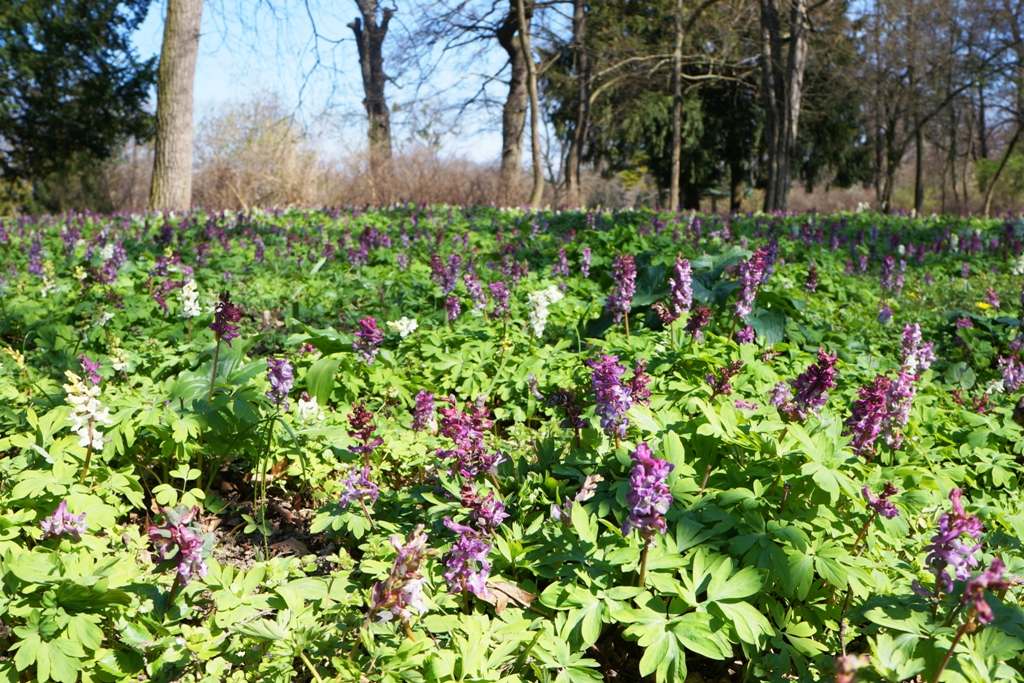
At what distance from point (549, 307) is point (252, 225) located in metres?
6.08

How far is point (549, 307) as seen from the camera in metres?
5.15

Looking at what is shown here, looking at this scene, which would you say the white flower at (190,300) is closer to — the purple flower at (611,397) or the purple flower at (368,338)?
the purple flower at (368,338)

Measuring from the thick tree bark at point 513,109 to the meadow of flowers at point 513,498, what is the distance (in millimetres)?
16702

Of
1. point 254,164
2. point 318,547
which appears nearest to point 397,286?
point 318,547

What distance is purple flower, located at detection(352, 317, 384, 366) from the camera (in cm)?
370

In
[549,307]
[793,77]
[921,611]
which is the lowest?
[921,611]

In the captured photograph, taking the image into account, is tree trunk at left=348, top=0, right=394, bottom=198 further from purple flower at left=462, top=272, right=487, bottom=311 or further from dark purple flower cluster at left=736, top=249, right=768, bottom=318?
dark purple flower cluster at left=736, top=249, right=768, bottom=318

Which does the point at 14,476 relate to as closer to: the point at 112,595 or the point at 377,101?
the point at 112,595

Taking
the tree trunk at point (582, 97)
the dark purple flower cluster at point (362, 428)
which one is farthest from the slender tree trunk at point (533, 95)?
the dark purple flower cluster at point (362, 428)

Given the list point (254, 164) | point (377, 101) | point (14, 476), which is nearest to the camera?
point (14, 476)

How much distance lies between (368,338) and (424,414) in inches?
29.0

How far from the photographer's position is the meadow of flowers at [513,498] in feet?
6.33

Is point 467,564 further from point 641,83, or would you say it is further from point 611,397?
point 641,83

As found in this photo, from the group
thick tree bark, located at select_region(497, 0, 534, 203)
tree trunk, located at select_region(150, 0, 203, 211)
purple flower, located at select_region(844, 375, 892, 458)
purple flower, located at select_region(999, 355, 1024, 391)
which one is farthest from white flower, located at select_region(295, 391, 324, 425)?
thick tree bark, located at select_region(497, 0, 534, 203)
